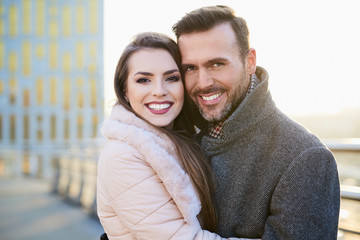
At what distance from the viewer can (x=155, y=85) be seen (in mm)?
2215

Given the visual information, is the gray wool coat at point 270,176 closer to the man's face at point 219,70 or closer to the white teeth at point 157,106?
the man's face at point 219,70

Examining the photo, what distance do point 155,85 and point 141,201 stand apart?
75cm

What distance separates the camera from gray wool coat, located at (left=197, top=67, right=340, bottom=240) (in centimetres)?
164

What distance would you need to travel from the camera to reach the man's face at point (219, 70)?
7.00ft

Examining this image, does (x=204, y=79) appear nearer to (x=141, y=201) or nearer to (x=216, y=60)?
(x=216, y=60)

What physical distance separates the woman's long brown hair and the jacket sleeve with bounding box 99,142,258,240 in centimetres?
15

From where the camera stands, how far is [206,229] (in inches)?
78.5

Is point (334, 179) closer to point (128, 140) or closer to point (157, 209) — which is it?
point (157, 209)

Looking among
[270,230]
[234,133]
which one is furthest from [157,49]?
[270,230]

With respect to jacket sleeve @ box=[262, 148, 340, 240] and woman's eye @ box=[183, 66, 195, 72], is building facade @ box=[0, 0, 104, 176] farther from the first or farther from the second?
jacket sleeve @ box=[262, 148, 340, 240]

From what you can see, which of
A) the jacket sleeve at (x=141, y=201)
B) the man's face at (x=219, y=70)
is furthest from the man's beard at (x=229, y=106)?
the jacket sleeve at (x=141, y=201)

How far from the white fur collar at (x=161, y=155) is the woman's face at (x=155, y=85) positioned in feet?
0.49

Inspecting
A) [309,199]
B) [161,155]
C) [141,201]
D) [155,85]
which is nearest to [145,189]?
[141,201]

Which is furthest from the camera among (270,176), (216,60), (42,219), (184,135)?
(42,219)
